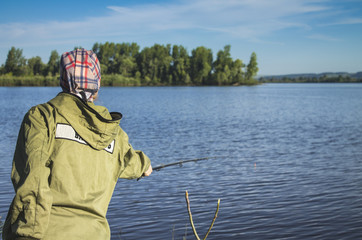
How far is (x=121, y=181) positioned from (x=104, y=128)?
27.8 feet

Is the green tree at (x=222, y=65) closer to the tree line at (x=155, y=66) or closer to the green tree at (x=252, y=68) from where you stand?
the tree line at (x=155, y=66)

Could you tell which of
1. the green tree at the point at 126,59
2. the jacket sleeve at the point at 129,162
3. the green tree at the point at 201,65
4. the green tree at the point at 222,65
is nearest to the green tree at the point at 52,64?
the green tree at the point at 126,59

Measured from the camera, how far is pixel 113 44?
428ft

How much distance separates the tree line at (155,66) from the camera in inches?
4847

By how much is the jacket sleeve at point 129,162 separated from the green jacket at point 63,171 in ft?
0.32

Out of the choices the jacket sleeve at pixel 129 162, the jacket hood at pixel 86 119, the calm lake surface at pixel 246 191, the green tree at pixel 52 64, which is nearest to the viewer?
the jacket hood at pixel 86 119

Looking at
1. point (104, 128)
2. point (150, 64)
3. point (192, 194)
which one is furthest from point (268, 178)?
point (150, 64)

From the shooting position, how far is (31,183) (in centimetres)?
186

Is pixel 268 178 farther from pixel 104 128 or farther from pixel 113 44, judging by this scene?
pixel 113 44

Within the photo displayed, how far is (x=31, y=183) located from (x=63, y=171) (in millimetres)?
212

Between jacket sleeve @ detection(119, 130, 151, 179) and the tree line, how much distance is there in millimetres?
121513

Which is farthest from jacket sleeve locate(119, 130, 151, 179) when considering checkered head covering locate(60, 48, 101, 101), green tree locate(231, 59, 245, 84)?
green tree locate(231, 59, 245, 84)

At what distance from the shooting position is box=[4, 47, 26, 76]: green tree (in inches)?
4783

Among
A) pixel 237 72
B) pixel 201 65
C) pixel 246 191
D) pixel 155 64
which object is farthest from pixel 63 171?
pixel 237 72
